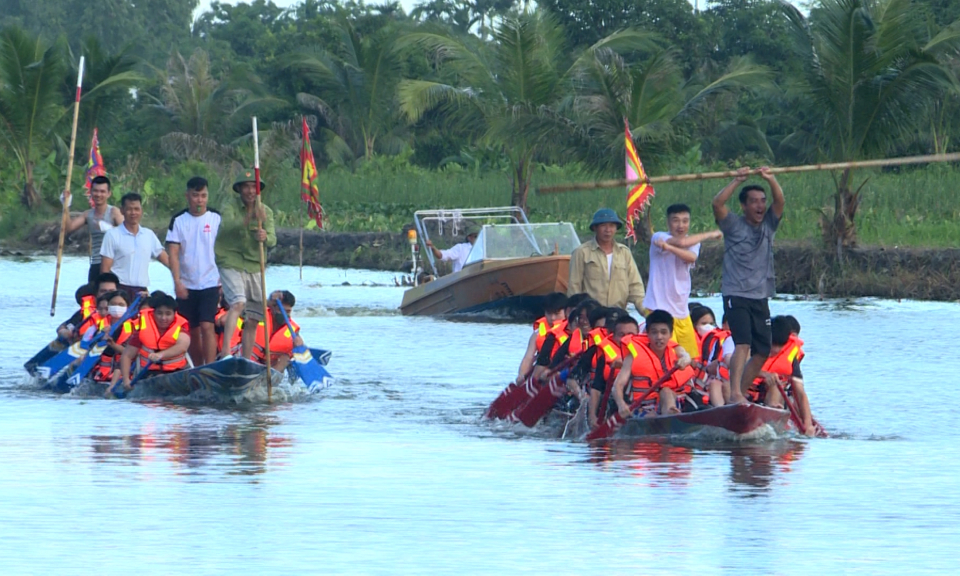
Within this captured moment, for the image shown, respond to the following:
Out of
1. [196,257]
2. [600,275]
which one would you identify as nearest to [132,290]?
[196,257]

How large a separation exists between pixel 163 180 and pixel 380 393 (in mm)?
30513

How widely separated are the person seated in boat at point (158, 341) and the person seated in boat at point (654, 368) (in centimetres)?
415

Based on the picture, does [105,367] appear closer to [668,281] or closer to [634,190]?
[668,281]

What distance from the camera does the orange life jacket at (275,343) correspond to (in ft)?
49.2

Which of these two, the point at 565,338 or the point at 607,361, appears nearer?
the point at 607,361

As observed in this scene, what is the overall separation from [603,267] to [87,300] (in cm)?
506

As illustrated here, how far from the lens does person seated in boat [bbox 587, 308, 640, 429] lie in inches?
462

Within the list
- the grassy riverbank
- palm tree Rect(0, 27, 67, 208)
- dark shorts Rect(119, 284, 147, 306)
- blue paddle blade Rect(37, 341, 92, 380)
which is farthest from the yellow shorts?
palm tree Rect(0, 27, 67, 208)

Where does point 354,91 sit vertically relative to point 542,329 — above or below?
above

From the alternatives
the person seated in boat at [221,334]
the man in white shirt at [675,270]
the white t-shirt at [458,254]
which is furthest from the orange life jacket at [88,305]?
the white t-shirt at [458,254]

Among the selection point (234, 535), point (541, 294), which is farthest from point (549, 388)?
point (541, 294)

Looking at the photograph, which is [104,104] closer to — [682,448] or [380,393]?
[380,393]

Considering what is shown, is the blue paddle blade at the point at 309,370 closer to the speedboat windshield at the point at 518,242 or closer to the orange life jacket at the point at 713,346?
the orange life jacket at the point at 713,346

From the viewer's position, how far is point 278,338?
1510cm
